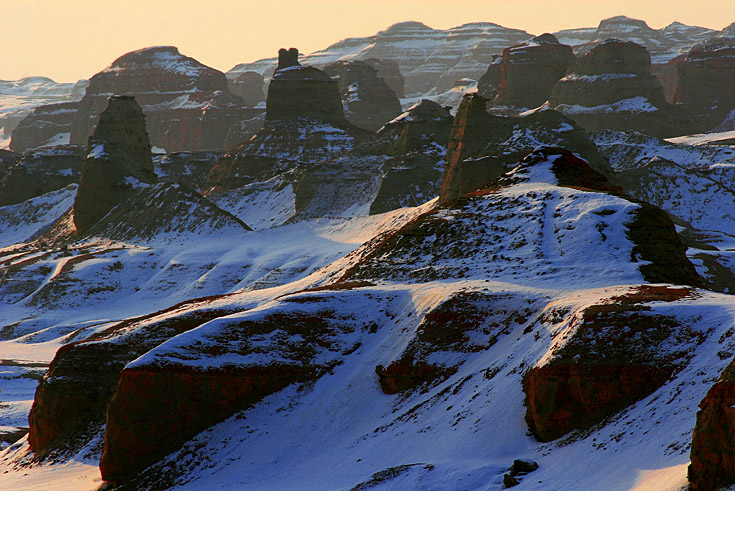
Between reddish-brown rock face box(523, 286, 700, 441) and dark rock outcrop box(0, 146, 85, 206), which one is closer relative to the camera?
reddish-brown rock face box(523, 286, 700, 441)

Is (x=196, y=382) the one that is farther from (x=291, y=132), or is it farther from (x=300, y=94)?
(x=300, y=94)

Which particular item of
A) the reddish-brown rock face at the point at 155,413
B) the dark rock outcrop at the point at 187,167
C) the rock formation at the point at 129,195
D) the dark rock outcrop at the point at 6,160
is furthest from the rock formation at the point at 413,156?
the reddish-brown rock face at the point at 155,413

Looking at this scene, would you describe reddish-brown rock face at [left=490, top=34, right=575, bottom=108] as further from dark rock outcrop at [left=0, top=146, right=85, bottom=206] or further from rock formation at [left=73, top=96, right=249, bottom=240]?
rock formation at [left=73, top=96, right=249, bottom=240]

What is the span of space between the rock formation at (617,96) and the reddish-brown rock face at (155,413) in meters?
143

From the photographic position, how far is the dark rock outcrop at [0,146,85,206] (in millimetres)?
160875

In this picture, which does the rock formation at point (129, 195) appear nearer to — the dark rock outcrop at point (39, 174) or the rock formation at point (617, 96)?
the dark rock outcrop at point (39, 174)

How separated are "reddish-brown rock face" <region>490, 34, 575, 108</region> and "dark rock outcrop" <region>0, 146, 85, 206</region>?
80275 millimetres

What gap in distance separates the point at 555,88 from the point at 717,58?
31.9 m

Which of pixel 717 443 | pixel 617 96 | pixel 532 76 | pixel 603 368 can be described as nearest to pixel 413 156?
pixel 617 96

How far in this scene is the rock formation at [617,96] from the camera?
173750mm

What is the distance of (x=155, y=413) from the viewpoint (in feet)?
127

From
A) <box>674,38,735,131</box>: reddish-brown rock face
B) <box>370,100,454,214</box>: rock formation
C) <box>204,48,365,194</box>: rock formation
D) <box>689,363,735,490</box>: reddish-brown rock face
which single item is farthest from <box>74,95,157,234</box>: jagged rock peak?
<box>674,38,735,131</box>: reddish-brown rock face

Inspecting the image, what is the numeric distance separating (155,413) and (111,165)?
285 ft

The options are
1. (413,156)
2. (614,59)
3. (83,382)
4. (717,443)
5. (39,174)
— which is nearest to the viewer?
(717,443)
